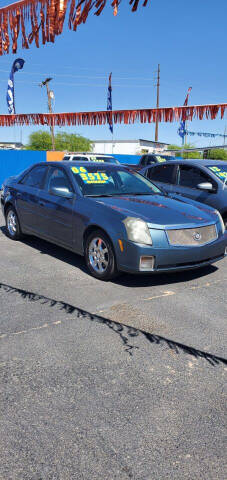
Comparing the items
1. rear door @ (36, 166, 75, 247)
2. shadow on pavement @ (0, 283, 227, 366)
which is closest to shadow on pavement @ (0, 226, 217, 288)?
rear door @ (36, 166, 75, 247)

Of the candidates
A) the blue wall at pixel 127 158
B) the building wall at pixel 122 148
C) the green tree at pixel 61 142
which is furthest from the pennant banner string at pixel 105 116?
the green tree at pixel 61 142

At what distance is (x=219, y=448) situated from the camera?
2049 mm

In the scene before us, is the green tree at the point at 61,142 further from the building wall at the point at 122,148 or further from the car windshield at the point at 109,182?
the car windshield at the point at 109,182

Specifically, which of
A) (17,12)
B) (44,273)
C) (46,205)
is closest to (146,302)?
(44,273)

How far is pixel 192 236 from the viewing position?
4605 mm

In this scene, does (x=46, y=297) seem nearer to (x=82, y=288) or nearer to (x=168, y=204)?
(x=82, y=288)

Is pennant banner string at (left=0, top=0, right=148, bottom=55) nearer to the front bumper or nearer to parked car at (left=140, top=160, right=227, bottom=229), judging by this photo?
the front bumper

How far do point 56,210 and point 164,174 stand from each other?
351 centimetres

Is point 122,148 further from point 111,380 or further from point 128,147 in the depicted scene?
point 111,380

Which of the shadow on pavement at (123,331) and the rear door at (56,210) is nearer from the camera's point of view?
the shadow on pavement at (123,331)

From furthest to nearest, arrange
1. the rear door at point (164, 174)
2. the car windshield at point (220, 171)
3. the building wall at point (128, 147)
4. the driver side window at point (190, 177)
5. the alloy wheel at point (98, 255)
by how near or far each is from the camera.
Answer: the building wall at point (128, 147)
the rear door at point (164, 174)
the driver side window at point (190, 177)
the car windshield at point (220, 171)
the alloy wheel at point (98, 255)

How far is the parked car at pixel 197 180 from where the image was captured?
7066 mm

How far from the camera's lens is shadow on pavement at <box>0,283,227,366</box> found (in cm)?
304

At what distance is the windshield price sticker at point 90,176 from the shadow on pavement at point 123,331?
1938 mm
